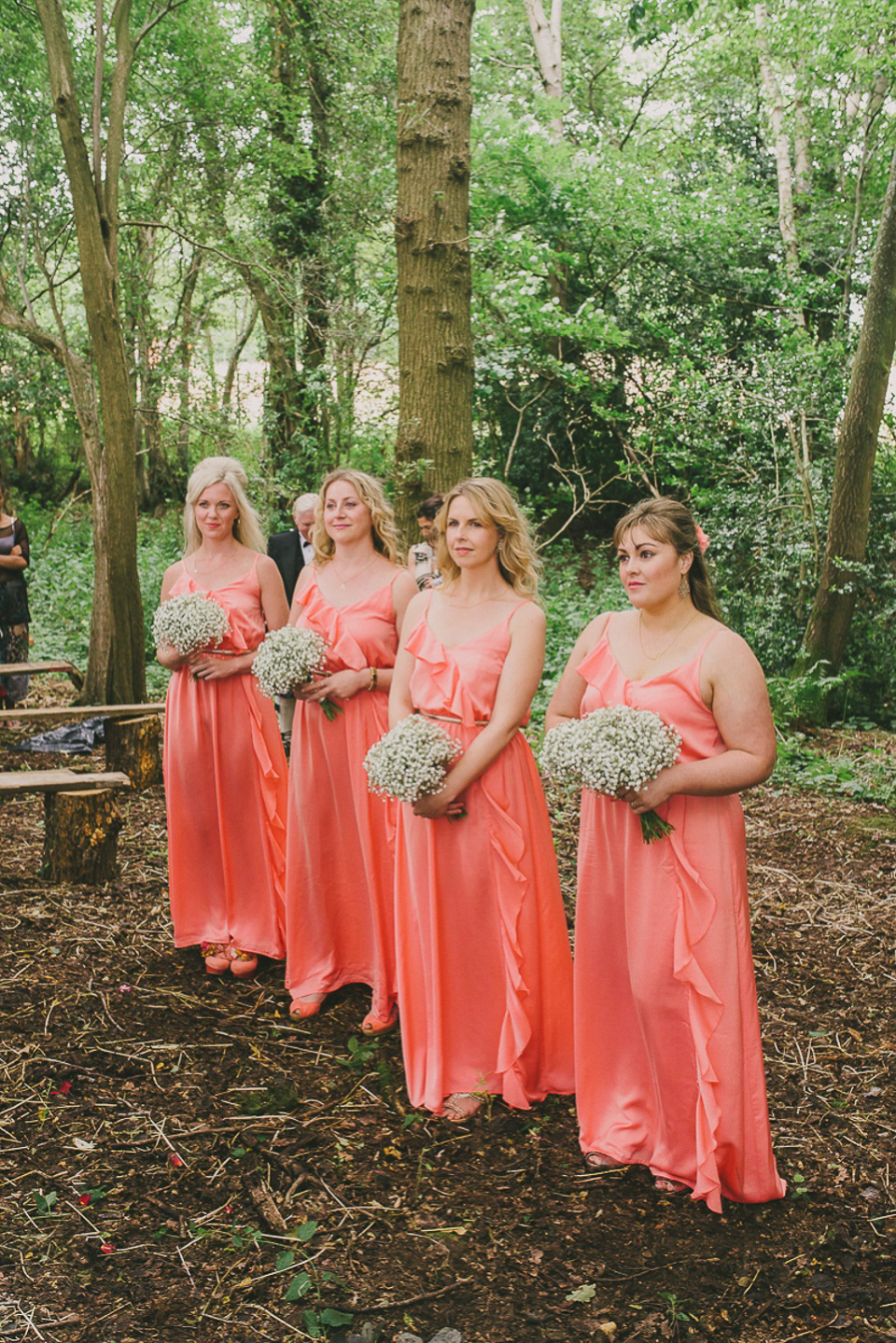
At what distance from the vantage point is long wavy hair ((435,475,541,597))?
402 cm

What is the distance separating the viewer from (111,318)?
353 inches

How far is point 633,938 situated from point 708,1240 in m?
0.94

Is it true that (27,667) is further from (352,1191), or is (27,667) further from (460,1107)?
(352,1191)

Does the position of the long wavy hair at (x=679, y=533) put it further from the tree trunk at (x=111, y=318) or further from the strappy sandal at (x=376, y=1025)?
the tree trunk at (x=111, y=318)

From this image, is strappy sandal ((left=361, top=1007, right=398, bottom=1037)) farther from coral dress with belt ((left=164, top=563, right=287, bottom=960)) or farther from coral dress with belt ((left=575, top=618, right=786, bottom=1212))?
coral dress with belt ((left=575, top=618, right=786, bottom=1212))

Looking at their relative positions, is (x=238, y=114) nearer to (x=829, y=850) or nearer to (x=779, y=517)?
(x=779, y=517)

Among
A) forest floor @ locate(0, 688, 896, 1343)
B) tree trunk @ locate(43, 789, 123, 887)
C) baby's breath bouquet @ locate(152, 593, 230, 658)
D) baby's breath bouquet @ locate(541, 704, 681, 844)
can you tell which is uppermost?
baby's breath bouquet @ locate(152, 593, 230, 658)

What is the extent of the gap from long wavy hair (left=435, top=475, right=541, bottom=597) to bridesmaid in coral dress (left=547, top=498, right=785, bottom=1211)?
60cm

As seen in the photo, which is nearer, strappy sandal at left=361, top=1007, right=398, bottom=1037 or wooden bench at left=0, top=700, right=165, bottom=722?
strappy sandal at left=361, top=1007, right=398, bottom=1037

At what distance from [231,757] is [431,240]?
11.5ft

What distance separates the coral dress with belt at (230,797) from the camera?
212 inches

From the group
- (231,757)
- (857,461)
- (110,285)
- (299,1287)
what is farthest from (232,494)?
(857,461)

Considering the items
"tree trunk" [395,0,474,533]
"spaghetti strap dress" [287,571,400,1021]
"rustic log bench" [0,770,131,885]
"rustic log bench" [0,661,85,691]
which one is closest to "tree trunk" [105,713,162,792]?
"rustic log bench" [0,661,85,691]

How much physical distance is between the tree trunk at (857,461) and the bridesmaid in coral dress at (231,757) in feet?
25.1
